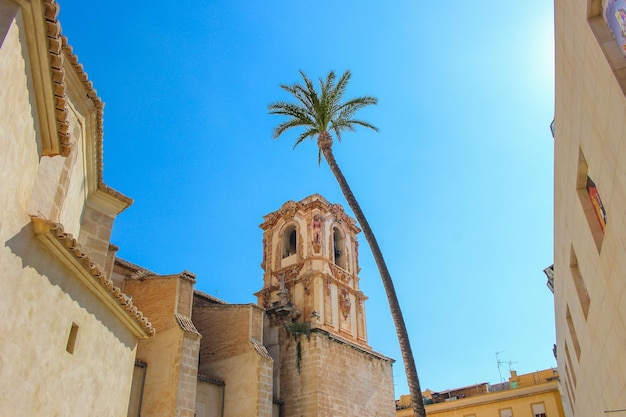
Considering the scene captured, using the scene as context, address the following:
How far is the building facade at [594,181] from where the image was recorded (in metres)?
5.96

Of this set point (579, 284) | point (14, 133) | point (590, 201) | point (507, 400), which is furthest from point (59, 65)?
point (507, 400)

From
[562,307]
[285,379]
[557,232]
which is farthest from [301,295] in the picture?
[557,232]

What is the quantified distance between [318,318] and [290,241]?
5.87 m

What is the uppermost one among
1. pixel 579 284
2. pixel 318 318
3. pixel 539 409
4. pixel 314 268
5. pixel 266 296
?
pixel 314 268

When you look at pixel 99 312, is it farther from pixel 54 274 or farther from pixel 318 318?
pixel 318 318

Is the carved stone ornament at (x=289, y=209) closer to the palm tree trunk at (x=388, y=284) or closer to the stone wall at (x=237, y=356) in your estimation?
the stone wall at (x=237, y=356)

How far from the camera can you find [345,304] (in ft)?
82.3

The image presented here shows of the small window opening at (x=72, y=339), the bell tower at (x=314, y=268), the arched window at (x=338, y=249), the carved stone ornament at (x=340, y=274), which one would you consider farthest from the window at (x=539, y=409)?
the small window opening at (x=72, y=339)

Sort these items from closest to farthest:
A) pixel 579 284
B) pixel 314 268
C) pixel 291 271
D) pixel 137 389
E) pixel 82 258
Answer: pixel 82 258
pixel 579 284
pixel 137 389
pixel 314 268
pixel 291 271

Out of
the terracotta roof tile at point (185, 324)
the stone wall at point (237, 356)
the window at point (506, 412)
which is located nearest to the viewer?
the terracotta roof tile at point (185, 324)

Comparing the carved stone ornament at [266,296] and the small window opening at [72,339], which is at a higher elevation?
the carved stone ornament at [266,296]

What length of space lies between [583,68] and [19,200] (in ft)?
24.3

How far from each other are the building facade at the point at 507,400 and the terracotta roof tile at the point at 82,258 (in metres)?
27.3

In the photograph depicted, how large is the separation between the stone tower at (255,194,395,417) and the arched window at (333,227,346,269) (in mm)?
55
